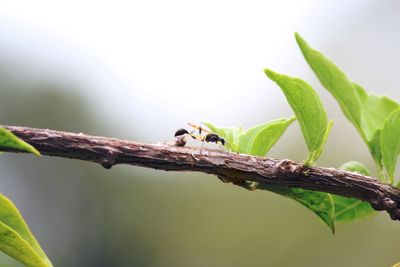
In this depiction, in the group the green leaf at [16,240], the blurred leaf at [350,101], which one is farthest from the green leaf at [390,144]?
the green leaf at [16,240]

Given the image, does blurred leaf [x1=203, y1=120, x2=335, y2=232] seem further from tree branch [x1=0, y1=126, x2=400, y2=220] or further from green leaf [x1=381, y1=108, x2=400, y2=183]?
green leaf [x1=381, y1=108, x2=400, y2=183]

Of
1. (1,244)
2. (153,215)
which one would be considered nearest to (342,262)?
(153,215)

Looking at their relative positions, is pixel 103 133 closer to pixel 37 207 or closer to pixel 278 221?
pixel 37 207

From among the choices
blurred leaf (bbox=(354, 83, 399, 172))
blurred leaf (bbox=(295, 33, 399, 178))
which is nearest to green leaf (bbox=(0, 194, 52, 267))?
blurred leaf (bbox=(295, 33, 399, 178))

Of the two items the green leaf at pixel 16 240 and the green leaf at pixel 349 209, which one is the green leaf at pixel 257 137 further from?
the green leaf at pixel 16 240

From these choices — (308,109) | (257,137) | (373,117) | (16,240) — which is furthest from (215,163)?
(373,117)
